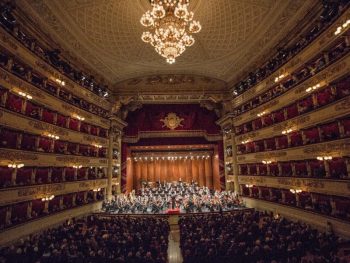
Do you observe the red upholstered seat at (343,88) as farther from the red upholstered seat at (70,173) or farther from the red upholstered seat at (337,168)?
the red upholstered seat at (70,173)

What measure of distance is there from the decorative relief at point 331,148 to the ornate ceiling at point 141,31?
8121mm

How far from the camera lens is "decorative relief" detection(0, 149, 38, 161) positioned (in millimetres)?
11886

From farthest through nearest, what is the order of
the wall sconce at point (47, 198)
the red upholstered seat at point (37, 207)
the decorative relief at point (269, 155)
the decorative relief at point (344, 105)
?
the decorative relief at point (269, 155), the wall sconce at point (47, 198), the red upholstered seat at point (37, 207), the decorative relief at point (344, 105)

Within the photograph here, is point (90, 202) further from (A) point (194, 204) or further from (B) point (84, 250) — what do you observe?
(B) point (84, 250)

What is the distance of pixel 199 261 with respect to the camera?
855cm

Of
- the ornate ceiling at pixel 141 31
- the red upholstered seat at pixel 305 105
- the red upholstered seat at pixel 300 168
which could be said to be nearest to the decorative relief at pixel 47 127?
the ornate ceiling at pixel 141 31

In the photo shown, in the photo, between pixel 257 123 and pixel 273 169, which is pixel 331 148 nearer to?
pixel 273 169

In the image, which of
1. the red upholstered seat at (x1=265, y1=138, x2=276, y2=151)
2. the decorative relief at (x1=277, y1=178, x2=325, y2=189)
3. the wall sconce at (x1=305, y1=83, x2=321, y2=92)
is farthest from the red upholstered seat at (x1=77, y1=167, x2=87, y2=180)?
the wall sconce at (x1=305, y1=83, x2=321, y2=92)

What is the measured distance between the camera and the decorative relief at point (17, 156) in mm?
11886

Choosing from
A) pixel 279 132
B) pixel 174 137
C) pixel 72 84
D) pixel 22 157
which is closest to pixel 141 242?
pixel 22 157

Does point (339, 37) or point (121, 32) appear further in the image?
point (121, 32)

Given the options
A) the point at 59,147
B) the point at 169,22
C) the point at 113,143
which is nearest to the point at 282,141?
the point at 169,22

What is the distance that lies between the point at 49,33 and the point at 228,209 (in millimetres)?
18774

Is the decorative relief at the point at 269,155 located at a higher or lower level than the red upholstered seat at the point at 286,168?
higher
